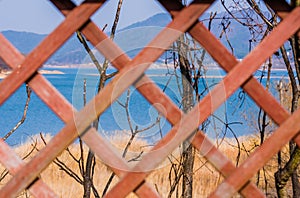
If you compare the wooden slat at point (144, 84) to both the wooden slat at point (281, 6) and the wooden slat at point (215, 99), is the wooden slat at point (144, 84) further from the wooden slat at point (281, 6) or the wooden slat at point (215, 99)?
the wooden slat at point (281, 6)

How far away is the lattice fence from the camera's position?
1060 millimetres

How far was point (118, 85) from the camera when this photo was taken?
Answer: 3.47 ft

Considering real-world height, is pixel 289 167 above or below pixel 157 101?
below

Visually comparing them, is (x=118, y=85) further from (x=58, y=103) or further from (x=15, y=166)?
(x=15, y=166)

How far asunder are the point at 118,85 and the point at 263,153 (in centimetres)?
33

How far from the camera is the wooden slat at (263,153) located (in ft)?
3.59

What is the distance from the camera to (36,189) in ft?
3.67

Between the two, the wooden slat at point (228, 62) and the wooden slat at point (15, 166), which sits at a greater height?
the wooden slat at point (15, 166)

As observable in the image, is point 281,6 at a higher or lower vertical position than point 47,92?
lower

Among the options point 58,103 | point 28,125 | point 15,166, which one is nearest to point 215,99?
point 58,103

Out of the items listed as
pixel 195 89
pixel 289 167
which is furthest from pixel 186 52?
pixel 289 167

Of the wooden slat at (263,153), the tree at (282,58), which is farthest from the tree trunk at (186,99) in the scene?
the wooden slat at (263,153)

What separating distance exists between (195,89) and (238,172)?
0.89m

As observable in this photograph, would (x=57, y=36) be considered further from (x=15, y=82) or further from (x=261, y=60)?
(x=261, y=60)
